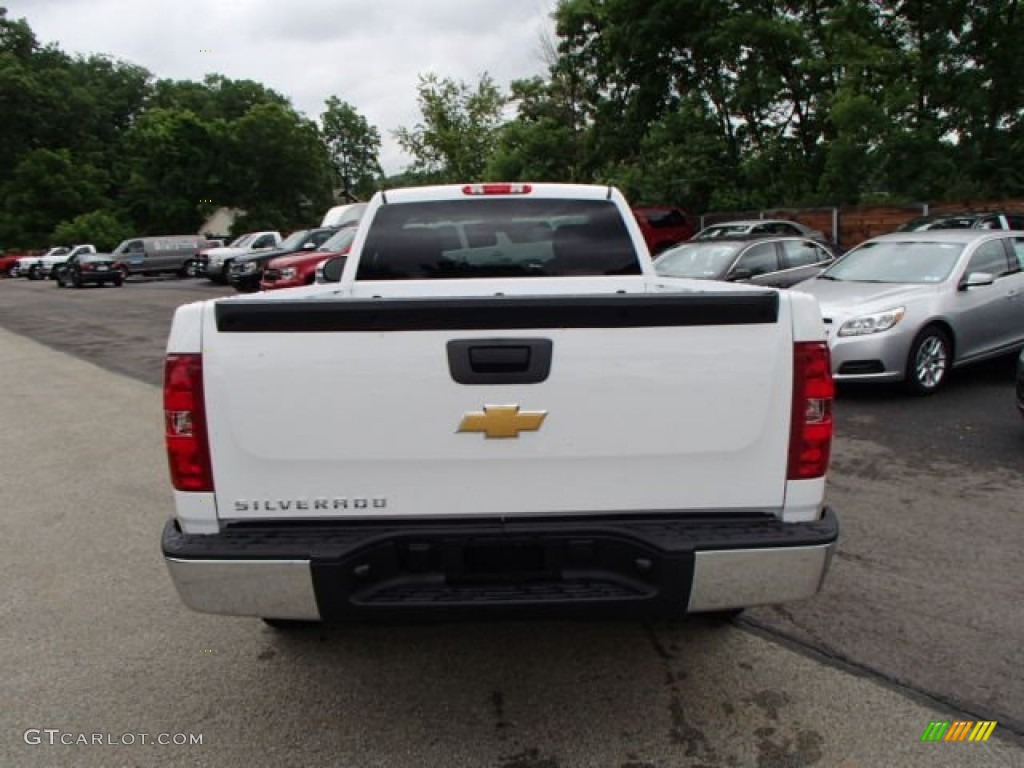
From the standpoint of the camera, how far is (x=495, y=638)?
3.46 meters

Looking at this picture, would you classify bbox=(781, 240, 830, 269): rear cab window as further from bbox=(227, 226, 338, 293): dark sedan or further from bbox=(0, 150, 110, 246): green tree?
bbox=(0, 150, 110, 246): green tree

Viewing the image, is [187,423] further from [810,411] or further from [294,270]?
[294,270]

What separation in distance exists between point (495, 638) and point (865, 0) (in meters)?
22.0

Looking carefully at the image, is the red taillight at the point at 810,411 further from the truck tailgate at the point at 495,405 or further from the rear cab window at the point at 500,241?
the rear cab window at the point at 500,241

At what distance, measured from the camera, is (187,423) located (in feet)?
8.24

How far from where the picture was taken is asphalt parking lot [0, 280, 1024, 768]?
107 inches

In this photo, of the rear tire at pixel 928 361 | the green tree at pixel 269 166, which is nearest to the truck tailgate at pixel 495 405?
the rear tire at pixel 928 361

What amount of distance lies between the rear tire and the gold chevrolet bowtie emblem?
6.39 m

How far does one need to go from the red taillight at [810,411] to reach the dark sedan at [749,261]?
951 cm

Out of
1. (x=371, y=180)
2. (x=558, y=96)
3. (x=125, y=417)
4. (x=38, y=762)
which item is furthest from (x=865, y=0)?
(x=371, y=180)

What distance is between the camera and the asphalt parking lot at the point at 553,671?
2721 millimetres

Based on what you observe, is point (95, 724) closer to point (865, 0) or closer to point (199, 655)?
point (199, 655)

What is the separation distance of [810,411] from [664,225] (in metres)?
21.1

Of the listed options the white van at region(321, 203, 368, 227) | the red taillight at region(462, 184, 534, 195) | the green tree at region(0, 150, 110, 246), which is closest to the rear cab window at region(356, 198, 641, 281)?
the red taillight at region(462, 184, 534, 195)
